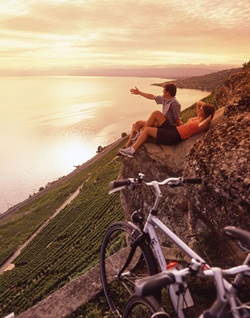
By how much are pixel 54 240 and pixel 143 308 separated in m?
45.1

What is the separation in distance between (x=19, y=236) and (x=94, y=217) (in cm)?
1695

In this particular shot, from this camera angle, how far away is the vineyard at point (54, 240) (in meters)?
32.1

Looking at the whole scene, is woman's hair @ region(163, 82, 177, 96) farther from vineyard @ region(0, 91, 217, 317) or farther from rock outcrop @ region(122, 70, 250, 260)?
vineyard @ region(0, 91, 217, 317)

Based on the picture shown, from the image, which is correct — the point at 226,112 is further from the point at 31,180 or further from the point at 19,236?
the point at 31,180

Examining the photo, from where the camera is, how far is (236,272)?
206 centimetres

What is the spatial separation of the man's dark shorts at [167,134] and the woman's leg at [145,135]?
0.35ft

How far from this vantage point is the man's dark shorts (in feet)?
27.4

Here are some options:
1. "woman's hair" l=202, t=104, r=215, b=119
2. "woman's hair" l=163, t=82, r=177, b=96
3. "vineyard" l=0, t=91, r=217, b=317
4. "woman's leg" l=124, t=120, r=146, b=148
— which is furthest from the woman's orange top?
"vineyard" l=0, t=91, r=217, b=317

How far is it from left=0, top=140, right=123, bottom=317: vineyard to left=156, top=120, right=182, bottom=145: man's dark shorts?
15.1 metres

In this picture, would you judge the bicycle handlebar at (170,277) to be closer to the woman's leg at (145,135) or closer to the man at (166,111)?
the woman's leg at (145,135)

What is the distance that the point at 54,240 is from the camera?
151 ft

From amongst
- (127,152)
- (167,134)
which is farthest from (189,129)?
(127,152)

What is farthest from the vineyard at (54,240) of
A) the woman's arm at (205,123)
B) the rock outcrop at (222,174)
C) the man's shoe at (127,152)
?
the rock outcrop at (222,174)

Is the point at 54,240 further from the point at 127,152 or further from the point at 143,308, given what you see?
the point at 143,308
